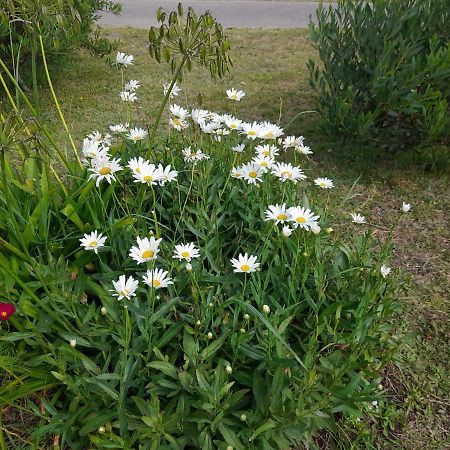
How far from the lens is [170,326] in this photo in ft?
6.00

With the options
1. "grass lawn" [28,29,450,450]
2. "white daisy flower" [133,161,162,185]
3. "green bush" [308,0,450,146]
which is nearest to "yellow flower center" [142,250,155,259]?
"white daisy flower" [133,161,162,185]

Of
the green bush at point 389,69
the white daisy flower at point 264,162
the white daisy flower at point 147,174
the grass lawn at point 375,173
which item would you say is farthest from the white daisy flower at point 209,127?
the green bush at point 389,69

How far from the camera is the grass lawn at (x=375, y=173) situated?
208 centimetres

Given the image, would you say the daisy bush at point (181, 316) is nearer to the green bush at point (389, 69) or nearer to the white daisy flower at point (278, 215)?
the white daisy flower at point (278, 215)

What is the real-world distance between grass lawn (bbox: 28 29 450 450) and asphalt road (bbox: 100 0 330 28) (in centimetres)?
66

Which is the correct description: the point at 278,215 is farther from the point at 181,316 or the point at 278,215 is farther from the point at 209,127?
the point at 209,127

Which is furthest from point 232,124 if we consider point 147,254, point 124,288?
point 124,288

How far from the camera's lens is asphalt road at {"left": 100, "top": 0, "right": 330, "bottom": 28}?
7641 mm

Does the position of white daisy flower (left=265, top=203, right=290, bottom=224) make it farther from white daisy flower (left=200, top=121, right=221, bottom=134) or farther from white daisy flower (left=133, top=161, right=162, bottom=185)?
white daisy flower (left=200, top=121, right=221, bottom=134)

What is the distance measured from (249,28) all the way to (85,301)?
628cm

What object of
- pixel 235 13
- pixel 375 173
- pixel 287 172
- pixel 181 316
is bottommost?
pixel 375 173

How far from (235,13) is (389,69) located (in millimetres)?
5474

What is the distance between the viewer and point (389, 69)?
3.42 metres

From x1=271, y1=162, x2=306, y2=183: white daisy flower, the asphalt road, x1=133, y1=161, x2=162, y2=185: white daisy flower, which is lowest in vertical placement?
the asphalt road
